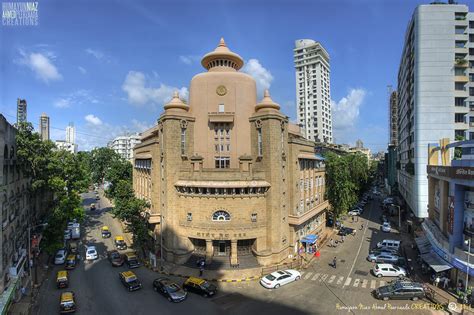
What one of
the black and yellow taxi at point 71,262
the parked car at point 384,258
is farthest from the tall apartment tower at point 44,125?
the parked car at point 384,258

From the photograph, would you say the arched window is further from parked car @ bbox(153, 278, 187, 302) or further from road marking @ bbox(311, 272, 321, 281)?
road marking @ bbox(311, 272, 321, 281)

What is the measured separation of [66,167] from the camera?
40969 mm

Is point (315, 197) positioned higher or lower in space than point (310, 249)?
higher

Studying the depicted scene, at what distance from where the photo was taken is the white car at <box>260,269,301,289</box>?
1182 inches

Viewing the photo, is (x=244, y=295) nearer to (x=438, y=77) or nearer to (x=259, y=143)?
(x=259, y=143)

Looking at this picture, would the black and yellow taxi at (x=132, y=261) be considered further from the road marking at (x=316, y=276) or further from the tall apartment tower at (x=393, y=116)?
the tall apartment tower at (x=393, y=116)

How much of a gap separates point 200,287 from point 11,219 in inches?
822

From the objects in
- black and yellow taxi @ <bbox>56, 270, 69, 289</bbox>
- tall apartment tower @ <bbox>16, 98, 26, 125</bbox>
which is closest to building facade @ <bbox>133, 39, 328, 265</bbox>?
black and yellow taxi @ <bbox>56, 270, 69, 289</bbox>

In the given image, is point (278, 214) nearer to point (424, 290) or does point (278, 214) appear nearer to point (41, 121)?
point (424, 290)

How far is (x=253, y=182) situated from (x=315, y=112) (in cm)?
10193

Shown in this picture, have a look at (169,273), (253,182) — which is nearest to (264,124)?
(253,182)

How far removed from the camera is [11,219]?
2967 centimetres

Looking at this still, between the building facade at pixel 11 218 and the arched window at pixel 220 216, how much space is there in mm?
20082

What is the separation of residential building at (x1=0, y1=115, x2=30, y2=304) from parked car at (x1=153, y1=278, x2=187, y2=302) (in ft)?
40.5
